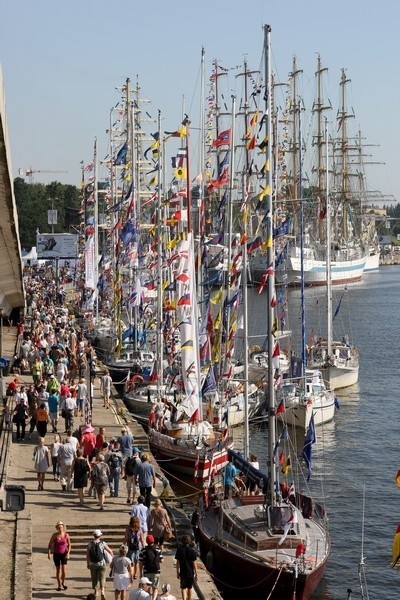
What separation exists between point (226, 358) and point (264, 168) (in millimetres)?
10358

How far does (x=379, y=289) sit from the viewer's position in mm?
151750

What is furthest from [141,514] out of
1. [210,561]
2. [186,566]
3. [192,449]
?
[192,449]

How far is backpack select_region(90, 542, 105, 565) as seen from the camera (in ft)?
59.4

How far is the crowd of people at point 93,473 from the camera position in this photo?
18234mm

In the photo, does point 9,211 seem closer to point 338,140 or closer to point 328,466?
point 328,466

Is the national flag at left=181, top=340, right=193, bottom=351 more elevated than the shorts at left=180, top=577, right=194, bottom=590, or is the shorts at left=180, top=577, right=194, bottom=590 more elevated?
the national flag at left=181, top=340, right=193, bottom=351

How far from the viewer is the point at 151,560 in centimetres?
1836

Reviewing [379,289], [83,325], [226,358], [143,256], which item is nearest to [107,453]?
[226,358]

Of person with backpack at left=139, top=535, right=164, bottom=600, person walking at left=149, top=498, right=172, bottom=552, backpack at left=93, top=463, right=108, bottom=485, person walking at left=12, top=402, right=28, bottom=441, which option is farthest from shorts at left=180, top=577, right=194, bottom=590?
person walking at left=12, top=402, right=28, bottom=441

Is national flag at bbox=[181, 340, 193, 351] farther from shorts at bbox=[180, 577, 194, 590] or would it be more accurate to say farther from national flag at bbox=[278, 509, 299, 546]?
shorts at bbox=[180, 577, 194, 590]

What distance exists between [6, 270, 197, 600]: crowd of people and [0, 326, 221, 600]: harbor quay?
177 millimetres

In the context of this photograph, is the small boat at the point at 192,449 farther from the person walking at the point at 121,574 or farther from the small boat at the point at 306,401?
the person walking at the point at 121,574

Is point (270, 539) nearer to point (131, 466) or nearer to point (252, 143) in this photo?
point (131, 466)

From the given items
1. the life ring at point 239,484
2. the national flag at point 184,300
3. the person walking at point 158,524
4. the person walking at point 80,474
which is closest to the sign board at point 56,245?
the national flag at point 184,300
